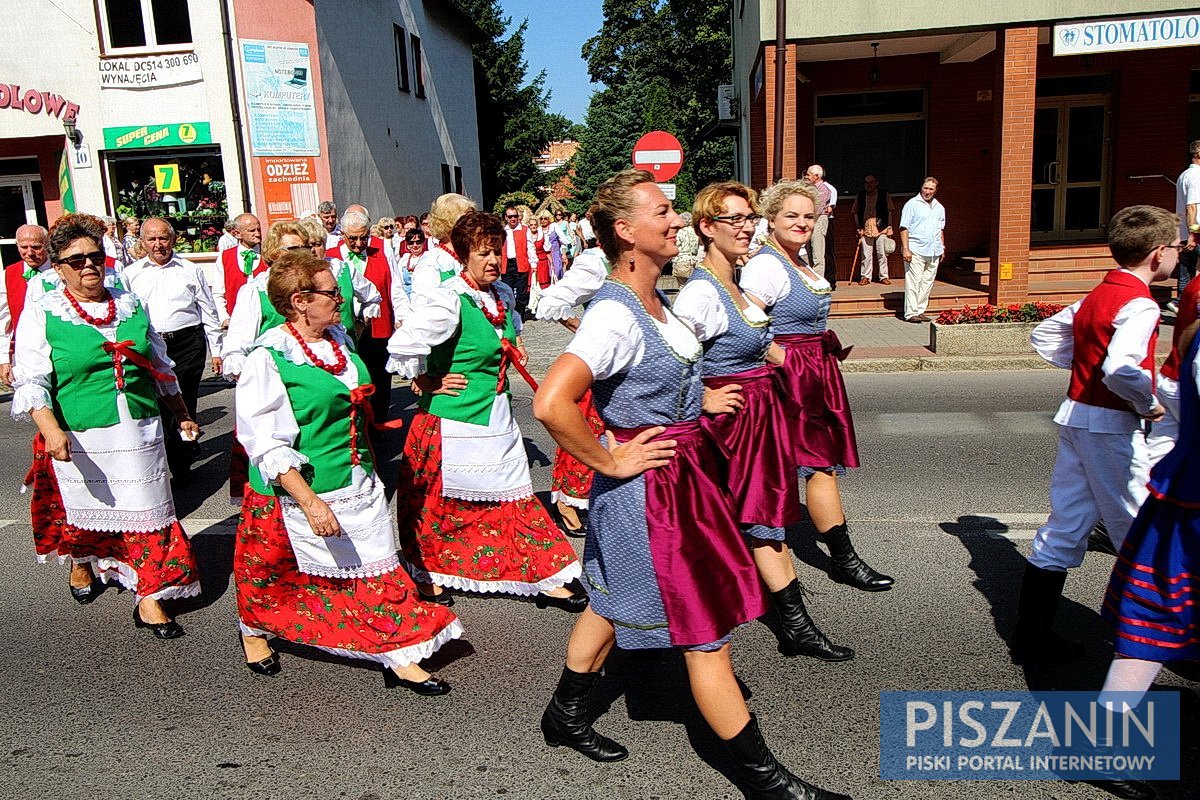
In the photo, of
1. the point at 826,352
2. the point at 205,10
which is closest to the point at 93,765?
the point at 826,352

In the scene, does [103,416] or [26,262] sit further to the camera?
[26,262]

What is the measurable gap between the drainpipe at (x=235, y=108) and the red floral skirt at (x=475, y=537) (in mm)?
12797

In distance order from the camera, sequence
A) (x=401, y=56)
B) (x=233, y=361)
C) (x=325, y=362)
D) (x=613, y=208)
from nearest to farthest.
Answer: (x=613, y=208) < (x=325, y=362) < (x=233, y=361) < (x=401, y=56)

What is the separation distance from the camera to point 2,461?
8.45 metres

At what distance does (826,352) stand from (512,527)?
175 cm

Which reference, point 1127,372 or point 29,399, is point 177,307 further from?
point 1127,372

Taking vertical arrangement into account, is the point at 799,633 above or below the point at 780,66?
below

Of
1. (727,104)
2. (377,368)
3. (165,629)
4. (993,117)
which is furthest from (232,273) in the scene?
(727,104)

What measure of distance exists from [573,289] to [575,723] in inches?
93.0

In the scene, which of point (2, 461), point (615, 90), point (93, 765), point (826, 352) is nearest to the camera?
point (93, 765)

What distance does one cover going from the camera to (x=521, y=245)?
61.2 ft

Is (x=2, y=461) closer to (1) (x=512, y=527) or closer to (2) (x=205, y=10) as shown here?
(1) (x=512, y=527)

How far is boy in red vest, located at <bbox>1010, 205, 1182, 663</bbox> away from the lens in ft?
11.4

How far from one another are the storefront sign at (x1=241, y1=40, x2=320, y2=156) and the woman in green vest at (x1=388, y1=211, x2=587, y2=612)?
13.2 meters
